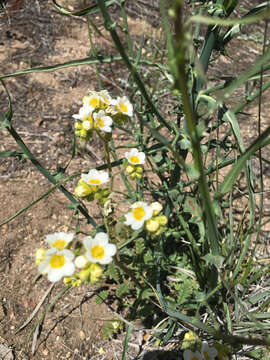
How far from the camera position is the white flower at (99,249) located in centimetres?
77

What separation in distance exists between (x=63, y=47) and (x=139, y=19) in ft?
2.66

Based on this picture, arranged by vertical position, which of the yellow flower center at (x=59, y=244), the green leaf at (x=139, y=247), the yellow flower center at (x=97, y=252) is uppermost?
the yellow flower center at (x=97, y=252)

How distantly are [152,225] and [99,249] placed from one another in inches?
6.6

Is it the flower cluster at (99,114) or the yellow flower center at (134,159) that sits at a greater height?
the flower cluster at (99,114)

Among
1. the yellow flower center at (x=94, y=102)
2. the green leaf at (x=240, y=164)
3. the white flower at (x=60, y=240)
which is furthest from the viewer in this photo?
the yellow flower center at (x=94, y=102)

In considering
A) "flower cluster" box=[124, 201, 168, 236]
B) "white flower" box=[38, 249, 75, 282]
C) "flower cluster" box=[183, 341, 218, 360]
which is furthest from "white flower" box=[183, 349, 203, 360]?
"white flower" box=[38, 249, 75, 282]

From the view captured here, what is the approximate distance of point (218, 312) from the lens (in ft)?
4.72

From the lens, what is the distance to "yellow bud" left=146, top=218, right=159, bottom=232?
0.89m

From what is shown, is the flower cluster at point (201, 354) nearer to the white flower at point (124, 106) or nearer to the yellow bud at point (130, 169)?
the yellow bud at point (130, 169)

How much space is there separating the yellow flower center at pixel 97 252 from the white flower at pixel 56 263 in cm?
5

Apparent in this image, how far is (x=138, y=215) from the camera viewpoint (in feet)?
2.97

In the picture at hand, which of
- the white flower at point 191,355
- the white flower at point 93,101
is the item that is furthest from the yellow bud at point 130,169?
the white flower at point 191,355

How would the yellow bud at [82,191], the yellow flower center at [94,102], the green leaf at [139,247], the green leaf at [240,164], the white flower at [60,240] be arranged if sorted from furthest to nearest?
1. the green leaf at [139,247]
2. the yellow flower center at [94,102]
3. the yellow bud at [82,191]
4. the white flower at [60,240]
5. the green leaf at [240,164]

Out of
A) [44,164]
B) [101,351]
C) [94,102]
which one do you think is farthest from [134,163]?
[44,164]
